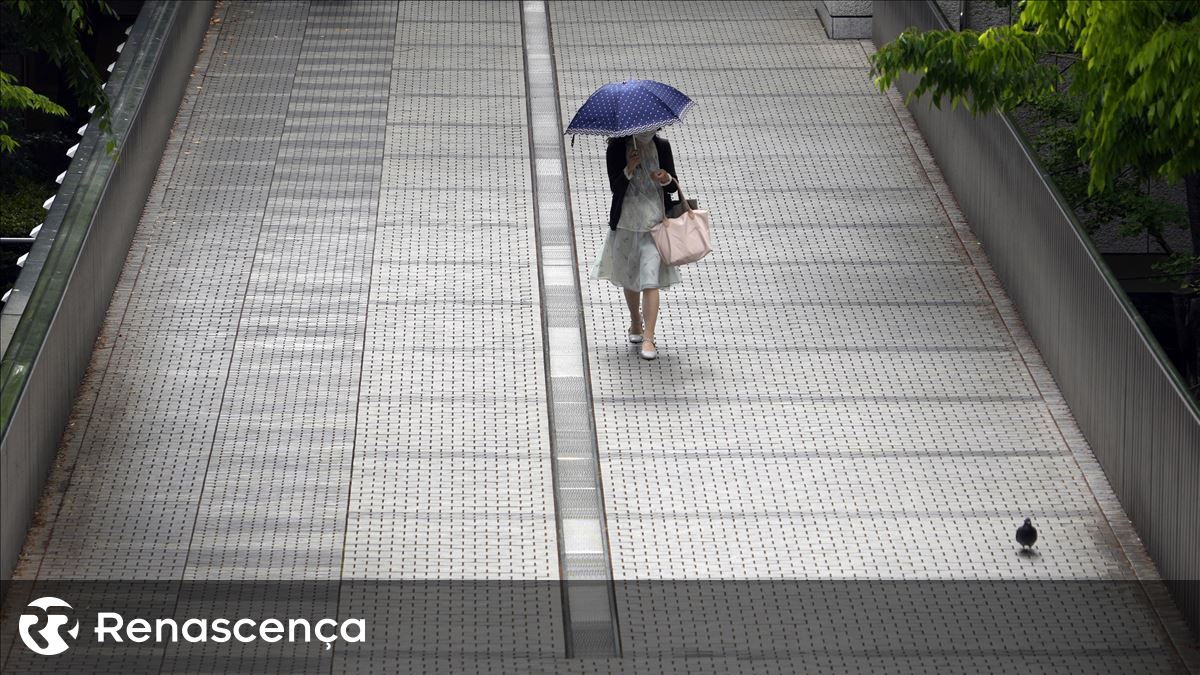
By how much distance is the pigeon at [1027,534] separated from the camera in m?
8.90

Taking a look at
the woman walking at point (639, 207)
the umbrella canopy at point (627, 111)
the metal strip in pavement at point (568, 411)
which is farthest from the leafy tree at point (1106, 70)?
the metal strip in pavement at point (568, 411)

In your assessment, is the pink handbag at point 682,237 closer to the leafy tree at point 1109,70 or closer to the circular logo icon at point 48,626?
the leafy tree at point 1109,70

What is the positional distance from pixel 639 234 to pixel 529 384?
120 cm

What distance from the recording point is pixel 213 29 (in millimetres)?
17578

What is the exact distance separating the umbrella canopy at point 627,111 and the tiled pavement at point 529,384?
1536mm

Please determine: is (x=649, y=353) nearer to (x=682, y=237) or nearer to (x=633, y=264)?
(x=633, y=264)

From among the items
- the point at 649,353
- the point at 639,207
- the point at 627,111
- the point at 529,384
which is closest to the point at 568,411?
the point at 529,384

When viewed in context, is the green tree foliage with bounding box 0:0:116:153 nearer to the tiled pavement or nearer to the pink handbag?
the tiled pavement

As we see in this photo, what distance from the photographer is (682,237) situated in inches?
434

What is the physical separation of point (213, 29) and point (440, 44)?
7.56 ft

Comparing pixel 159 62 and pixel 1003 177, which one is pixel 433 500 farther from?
pixel 159 62

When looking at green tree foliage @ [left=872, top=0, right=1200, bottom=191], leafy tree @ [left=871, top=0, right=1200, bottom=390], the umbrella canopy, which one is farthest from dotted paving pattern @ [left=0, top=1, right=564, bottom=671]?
green tree foliage @ [left=872, top=0, right=1200, bottom=191]

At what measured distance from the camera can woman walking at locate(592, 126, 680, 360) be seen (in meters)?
11.0

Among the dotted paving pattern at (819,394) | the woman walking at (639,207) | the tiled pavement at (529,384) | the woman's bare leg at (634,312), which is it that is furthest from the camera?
the woman's bare leg at (634,312)
